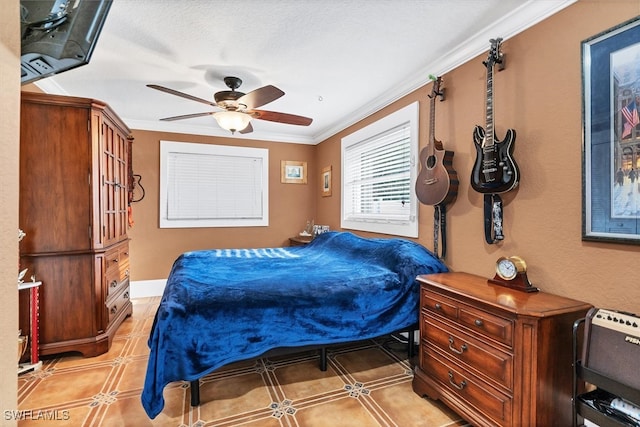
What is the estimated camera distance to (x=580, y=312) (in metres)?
1.49

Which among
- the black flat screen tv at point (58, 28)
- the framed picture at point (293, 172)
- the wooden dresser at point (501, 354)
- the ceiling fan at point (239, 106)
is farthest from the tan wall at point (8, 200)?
the framed picture at point (293, 172)

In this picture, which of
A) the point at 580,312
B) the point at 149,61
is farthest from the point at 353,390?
the point at 149,61

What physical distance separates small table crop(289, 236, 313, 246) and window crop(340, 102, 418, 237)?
667mm

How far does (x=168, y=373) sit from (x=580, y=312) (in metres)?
2.13

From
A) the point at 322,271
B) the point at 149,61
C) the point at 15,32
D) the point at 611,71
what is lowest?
the point at 322,271

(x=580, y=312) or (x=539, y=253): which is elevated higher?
(x=539, y=253)

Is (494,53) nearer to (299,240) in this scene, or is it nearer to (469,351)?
(469,351)

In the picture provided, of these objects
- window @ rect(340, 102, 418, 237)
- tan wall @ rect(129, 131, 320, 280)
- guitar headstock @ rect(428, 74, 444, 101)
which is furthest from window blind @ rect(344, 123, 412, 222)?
tan wall @ rect(129, 131, 320, 280)

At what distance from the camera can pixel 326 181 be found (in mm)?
4797

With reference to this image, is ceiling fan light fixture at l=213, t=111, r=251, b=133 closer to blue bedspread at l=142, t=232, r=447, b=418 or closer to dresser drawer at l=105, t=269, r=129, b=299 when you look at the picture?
blue bedspread at l=142, t=232, r=447, b=418

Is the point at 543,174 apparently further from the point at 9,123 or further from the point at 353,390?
the point at 9,123

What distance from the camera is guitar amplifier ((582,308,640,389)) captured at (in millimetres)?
1169

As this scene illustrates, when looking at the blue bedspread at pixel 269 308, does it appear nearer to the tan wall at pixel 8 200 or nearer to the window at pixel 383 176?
the window at pixel 383 176

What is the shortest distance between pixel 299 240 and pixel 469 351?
3236 mm
